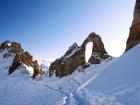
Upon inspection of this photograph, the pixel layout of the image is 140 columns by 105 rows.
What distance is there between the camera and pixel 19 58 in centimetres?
6888

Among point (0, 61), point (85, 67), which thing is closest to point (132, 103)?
point (85, 67)

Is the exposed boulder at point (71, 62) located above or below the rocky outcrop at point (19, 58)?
below

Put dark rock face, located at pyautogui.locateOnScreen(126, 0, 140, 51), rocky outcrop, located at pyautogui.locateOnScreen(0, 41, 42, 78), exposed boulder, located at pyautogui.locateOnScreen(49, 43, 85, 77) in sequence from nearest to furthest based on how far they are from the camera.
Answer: dark rock face, located at pyautogui.locateOnScreen(126, 0, 140, 51) → exposed boulder, located at pyautogui.locateOnScreen(49, 43, 85, 77) → rocky outcrop, located at pyautogui.locateOnScreen(0, 41, 42, 78)

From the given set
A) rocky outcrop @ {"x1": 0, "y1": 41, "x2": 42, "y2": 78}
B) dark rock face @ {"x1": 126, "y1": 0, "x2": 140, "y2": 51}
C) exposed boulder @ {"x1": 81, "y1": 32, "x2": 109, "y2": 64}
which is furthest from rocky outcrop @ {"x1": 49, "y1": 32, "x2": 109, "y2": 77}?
dark rock face @ {"x1": 126, "y1": 0, "x2": 140, "y2": 51}

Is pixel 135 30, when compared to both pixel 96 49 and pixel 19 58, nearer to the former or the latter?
pixel 96 49

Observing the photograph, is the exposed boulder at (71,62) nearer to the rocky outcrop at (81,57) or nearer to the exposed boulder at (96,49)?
the rocky outcrop at (81,57)

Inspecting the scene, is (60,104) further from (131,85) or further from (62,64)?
(62,64)

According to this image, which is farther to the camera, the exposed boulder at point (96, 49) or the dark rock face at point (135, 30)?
the exposed boulder at point (96, 49)

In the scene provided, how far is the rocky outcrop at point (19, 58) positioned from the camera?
6644 centimetres

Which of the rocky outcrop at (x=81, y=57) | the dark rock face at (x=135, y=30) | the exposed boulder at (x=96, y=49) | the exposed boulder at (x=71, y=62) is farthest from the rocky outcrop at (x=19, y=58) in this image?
the dark rock face at (x=135, y=30)

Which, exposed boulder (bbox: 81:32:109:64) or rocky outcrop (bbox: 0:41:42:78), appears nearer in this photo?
exposed boulder (bbox: 81:32:109:64)

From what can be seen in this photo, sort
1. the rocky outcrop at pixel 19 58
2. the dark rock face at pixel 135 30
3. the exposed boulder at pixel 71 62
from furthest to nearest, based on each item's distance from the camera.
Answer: the rocky outcrop at pixel 19 58 < the exposed boulder at pixel 71 62 < the dark rock face at pixel 135 30

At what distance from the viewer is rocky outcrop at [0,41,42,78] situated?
2616 inches

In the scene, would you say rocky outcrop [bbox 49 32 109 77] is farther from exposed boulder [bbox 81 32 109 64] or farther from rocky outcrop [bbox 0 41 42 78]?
rocky outcrop [bbox 0 41 42 78]
